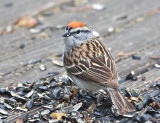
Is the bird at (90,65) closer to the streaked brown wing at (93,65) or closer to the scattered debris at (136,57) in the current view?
the streaked brown wing at (93,65)

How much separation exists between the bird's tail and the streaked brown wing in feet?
0.53

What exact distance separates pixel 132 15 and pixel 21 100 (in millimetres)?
2704

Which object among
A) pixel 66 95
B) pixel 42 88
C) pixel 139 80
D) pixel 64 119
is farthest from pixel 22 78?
pixel 139 80

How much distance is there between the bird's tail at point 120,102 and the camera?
360 cm

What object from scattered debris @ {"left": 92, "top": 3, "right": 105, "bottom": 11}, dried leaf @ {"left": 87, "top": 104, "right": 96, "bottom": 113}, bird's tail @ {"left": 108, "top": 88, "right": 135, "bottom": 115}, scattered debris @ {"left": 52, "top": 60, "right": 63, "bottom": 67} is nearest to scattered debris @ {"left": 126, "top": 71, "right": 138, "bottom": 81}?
bird's tail @ {"left": 108, "top": 88, "right": 135, "bottom": 115}

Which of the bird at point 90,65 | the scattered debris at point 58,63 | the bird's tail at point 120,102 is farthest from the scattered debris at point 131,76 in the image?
the scattered debris at point 58,63

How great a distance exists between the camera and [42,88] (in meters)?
4.14

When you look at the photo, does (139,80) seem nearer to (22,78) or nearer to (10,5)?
(22,78)

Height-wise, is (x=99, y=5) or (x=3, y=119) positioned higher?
(x=99, y=5)

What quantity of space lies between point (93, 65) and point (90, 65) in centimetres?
4

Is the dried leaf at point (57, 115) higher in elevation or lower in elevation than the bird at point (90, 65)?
lower

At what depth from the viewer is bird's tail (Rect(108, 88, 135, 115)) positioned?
3.60 m

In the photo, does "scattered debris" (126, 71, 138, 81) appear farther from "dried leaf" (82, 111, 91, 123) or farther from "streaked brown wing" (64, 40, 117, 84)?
"dried leaf" (82, 111, 91, 123)

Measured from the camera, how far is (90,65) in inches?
162
